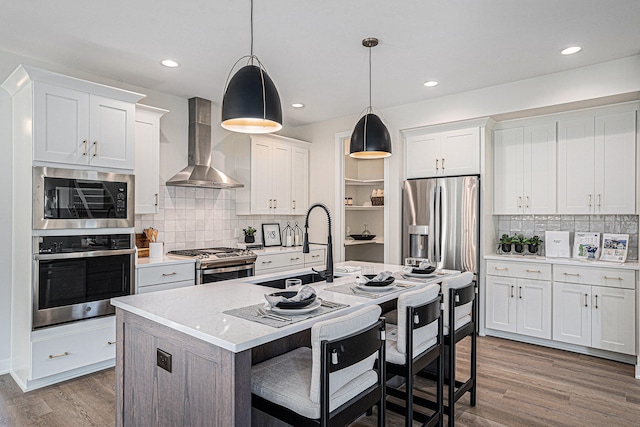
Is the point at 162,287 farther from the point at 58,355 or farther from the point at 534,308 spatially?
the point at 534,308

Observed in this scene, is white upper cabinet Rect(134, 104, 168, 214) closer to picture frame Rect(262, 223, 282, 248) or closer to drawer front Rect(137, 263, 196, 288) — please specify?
drawer front Rect(137, 263, 196, 288)

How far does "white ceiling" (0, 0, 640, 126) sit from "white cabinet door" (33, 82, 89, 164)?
1.37 feet

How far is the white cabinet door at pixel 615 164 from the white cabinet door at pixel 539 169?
1.27 ft

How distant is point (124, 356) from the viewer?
2.03 metres

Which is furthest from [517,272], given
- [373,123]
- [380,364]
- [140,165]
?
[140,165]

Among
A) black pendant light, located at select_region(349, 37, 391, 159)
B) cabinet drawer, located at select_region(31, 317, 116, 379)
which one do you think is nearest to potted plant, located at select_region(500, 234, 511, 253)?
black pendant light, located at select_region(349, 37, 391, 159)

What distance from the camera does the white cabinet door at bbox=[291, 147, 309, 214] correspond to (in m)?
5.57

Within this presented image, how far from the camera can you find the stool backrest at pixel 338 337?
4.79 feet

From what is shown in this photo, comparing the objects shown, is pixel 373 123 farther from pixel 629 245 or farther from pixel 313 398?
pixel 629 245

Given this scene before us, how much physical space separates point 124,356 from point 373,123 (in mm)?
2276

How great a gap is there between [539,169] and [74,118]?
176 inches

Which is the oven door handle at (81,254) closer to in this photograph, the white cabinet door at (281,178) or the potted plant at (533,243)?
the white cabinet door at (281,178)

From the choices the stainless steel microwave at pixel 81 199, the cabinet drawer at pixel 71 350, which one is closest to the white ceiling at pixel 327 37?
the stainless steel microwave at pixel 81 199

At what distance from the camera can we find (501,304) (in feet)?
13.8
